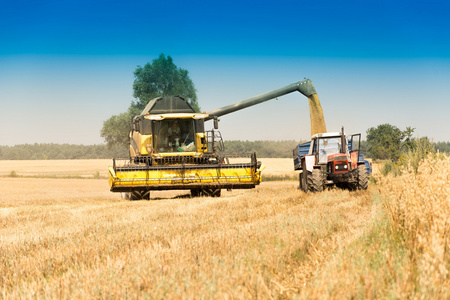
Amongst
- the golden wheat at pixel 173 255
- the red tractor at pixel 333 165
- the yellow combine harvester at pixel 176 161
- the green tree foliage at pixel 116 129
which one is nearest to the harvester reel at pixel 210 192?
the yellow combine harvester at pixel 176 161

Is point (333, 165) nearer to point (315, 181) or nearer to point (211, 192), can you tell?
point (315, 181)

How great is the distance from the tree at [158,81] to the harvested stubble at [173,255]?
1772 inches

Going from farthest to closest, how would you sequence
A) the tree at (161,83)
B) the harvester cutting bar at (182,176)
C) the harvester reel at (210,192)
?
the tree at (161,83)
the harvester reel at (210,192)
the harvester cutting bar at (182,176)

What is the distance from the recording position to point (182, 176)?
13617 millimetres

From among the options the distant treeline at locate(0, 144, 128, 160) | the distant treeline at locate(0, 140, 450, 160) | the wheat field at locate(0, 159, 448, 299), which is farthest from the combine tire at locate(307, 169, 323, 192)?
the distant treeline at locate(0, 144, 128, 160)

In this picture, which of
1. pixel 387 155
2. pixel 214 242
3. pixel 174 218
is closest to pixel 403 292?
pixel 214 242

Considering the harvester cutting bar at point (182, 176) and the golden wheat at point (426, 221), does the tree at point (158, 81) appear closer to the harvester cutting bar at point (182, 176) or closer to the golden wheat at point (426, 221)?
the harvester cutting bar at point (182, 176)

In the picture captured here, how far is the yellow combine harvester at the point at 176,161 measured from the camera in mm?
13562

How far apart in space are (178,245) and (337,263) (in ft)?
6.71

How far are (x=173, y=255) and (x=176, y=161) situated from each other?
1011 centimetres

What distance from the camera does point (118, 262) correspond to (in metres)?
4.47

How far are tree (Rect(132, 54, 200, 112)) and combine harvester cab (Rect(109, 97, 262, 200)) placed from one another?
36715mm

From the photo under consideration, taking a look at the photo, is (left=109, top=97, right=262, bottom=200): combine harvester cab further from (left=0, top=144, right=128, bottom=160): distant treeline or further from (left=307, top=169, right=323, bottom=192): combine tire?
(left=0, top=144, right=128, bottom=160): distant treeline

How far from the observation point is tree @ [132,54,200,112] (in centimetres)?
5231
